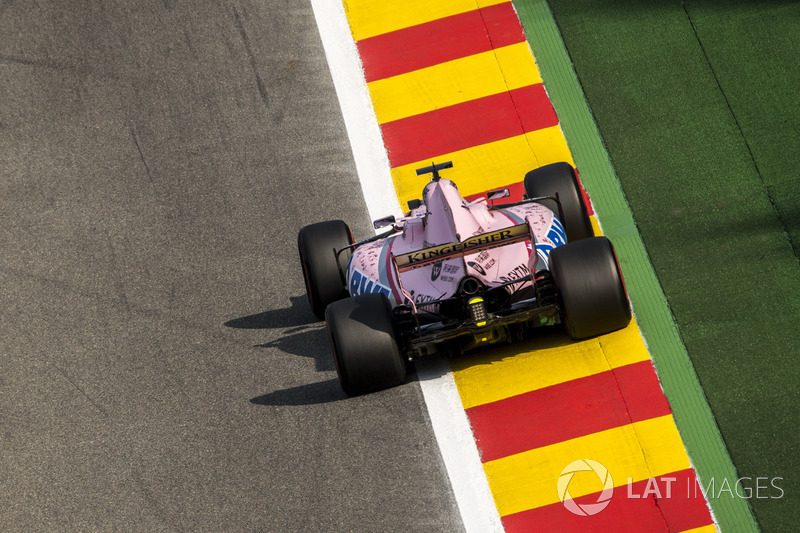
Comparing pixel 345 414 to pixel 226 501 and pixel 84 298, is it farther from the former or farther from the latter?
pixel 84 298

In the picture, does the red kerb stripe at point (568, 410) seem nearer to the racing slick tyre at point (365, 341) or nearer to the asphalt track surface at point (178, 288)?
the asphalt track surface at point (178, 288)

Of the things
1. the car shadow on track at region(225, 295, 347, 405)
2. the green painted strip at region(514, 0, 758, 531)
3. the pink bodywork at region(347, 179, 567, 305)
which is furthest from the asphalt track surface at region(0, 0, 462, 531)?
the green painted strip at region(514, 0, 758, 531)

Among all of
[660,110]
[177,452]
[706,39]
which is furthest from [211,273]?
[706,39]

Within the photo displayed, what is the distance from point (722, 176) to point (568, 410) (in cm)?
355

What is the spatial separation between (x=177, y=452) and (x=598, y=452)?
4.16 m

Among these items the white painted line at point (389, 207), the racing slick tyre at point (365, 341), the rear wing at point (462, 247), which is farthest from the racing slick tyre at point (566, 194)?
the racing slick tyre at point (365, 341)

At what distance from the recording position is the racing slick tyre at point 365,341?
9.98m

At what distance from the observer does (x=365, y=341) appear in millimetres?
9984

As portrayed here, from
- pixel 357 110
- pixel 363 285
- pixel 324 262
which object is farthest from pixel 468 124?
pixel 363 285

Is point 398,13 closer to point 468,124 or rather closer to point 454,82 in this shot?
point 454,82

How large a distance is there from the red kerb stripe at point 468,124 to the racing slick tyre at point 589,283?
3670 mm

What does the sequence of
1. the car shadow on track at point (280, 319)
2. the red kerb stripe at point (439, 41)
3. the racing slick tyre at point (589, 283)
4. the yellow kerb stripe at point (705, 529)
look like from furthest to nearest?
the red kerb stripe at point (439, 41) → the car shadow on track at point (280, 319) → the racing slick tyre at point (589, 283) → the yellow kerb stripe at point (705, 529)

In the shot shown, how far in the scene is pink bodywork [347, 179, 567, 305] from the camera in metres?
10.2

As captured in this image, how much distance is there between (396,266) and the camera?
10078mm
